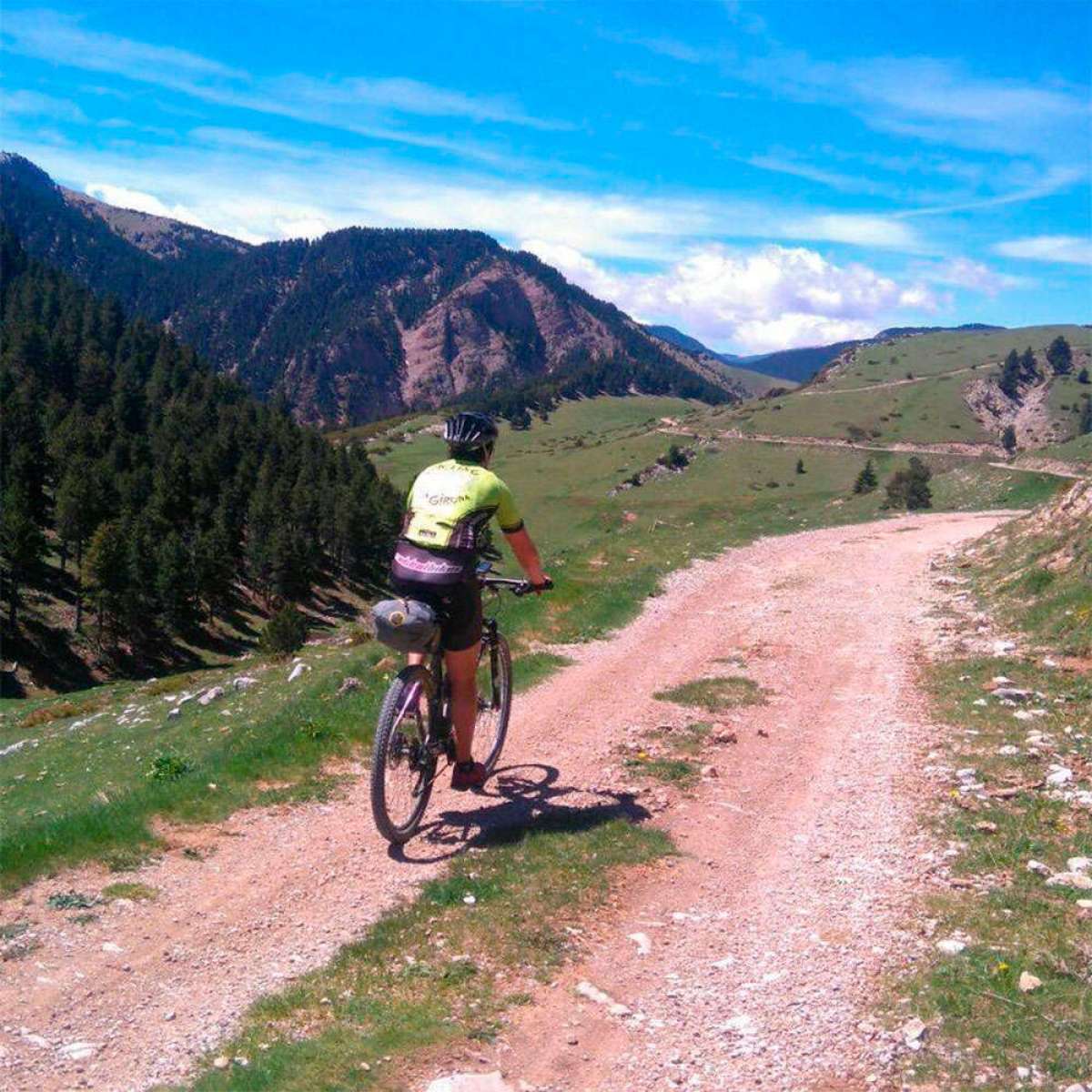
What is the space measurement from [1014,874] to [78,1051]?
260 inches

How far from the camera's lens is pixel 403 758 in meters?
7.45

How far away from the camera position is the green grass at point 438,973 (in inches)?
183

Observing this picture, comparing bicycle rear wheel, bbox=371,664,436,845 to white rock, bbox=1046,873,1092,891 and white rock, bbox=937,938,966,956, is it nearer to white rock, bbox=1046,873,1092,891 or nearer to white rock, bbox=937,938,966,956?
white rock, bbox=937,938,966,956

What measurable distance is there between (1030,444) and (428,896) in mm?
166209

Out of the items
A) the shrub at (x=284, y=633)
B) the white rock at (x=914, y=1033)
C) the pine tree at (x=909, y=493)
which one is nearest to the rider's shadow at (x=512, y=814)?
the white rock at (x=914, y=1033)

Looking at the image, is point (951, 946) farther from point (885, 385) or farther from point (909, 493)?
point (885, 385)

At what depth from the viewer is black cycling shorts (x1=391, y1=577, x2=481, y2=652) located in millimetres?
7398

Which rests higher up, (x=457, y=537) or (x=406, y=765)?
(x=457, y=537)

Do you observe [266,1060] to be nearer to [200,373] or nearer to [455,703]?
[455,703]

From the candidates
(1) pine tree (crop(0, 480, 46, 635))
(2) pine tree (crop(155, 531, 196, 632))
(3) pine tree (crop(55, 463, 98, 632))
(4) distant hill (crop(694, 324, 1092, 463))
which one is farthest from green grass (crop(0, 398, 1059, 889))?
(4) distant hill (crop(694, 324, 1092, 463))

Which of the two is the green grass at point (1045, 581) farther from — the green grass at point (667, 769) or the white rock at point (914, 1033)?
the white rock at point (914, 1033)

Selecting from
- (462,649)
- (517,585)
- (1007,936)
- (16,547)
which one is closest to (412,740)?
(462,649)

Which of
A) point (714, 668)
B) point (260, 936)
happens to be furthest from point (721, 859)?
point (714, 668)

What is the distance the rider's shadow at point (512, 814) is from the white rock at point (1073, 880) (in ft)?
10.9
